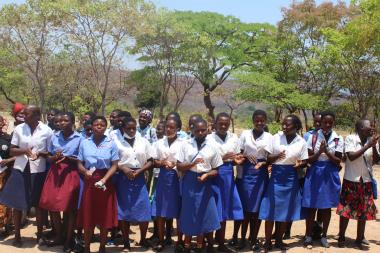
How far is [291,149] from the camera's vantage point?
17.6ft

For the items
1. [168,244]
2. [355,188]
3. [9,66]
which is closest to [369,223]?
[355,188]

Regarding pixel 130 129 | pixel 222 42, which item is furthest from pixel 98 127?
pixel 222 42

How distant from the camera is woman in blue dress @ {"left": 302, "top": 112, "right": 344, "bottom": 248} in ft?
18.4

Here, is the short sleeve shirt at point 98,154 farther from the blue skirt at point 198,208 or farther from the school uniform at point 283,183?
the school uniform at point 283,183

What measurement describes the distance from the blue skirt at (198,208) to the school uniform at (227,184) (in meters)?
0.23

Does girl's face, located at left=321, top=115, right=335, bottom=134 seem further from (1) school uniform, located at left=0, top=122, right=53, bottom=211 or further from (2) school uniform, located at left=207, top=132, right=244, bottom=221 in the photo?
(1) school uniform, located at left=0, top=122, right=53, bottom=211

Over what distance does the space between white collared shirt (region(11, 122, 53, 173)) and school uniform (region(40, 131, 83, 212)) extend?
9.7 inches

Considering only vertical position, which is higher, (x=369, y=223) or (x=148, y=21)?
(x=148, y=21)

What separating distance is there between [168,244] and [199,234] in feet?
2.86

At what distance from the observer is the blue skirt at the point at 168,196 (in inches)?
214

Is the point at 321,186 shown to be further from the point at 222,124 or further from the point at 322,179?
the point at 222,124

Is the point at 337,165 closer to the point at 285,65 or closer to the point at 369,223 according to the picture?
the point at 369,223

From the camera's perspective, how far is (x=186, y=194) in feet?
17.0

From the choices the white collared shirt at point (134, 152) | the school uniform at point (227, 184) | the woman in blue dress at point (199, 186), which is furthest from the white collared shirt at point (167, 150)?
the school uniform at point (227, 184)
